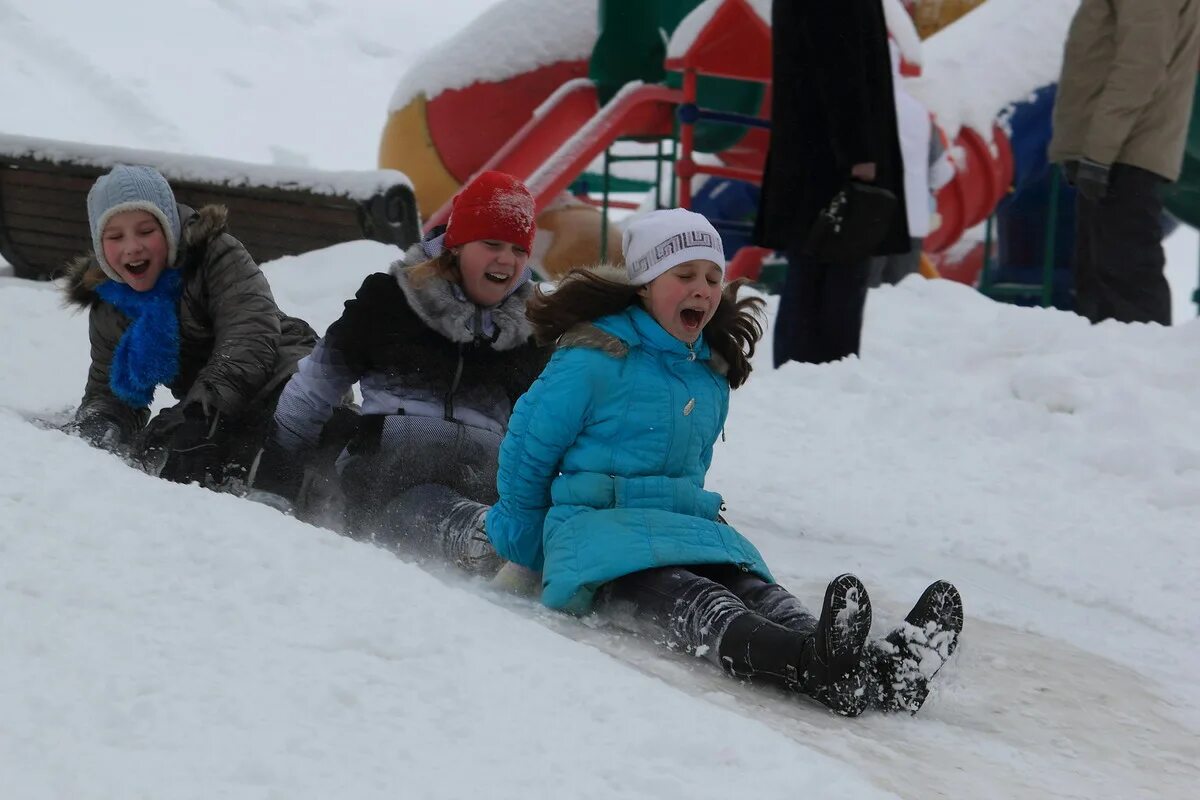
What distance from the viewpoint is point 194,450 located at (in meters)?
3.82

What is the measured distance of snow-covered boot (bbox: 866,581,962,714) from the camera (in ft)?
8.48

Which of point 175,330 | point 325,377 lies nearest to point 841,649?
point 325,377

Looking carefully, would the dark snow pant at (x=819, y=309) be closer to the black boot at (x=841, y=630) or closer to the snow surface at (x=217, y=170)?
the snow surface at (x=217, y=170)

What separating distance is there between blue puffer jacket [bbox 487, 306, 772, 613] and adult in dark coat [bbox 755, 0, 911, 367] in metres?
2.27

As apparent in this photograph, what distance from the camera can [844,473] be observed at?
4.84 metres

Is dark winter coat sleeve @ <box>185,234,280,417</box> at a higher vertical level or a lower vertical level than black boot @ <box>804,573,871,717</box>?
higher

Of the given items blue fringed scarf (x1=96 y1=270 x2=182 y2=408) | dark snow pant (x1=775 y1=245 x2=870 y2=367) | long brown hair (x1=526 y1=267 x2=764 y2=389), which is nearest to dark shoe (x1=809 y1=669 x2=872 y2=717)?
long brown hair (x1=526 y1=267 x2=764 y2=389)

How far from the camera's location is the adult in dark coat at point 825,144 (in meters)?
5.08

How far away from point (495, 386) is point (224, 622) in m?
1.71

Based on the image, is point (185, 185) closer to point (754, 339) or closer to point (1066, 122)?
point (1066, 122)

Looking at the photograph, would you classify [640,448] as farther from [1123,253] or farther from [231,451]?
[1123,253]

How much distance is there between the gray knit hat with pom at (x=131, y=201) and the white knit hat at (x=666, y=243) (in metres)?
1.55

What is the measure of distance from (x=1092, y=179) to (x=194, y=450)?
12.9 ft

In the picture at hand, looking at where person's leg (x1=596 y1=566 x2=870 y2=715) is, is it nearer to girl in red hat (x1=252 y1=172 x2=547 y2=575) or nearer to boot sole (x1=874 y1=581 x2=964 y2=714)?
boot sole (x1=874 y1=581 x2=964 y2=714)
